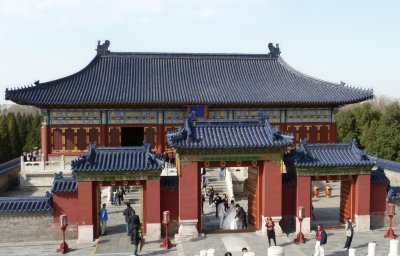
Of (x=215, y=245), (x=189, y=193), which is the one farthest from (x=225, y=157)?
(x=215, y=245)

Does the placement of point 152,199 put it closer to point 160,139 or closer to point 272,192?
point 272,192

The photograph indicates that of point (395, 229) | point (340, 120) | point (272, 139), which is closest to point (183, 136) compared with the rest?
point (272, 139)

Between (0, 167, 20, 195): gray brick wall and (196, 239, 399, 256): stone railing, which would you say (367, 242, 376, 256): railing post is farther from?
(0, 167, 20, 195): gray brick wall

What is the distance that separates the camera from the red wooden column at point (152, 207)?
62.9 ft

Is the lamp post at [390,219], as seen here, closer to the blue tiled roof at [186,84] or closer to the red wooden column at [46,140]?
the blue tiled roof at [186,84]

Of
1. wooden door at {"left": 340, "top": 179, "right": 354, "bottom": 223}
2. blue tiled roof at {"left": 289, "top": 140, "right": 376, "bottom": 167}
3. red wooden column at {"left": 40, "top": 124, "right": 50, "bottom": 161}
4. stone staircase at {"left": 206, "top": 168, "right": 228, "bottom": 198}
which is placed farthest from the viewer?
red wooden column at {"left": 40, "top": 124, "right": 50, "bottom": 161}

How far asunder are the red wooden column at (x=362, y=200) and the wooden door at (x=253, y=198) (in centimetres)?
484

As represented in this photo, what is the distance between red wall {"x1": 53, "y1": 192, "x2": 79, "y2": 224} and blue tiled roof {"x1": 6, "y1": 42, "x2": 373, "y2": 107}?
15076mm

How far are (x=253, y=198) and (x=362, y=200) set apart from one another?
5251mm

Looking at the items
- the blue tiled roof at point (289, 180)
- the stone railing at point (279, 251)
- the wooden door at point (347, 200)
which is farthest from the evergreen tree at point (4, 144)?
the stone railing at point (279, 251)

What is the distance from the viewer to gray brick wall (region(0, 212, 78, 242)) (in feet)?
61.6

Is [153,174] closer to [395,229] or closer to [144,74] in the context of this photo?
[395,229]

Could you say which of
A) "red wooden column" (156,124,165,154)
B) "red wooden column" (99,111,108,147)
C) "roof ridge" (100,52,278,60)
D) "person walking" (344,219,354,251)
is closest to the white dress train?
"person walking" (344,219,354,251)

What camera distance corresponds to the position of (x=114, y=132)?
34875mm
